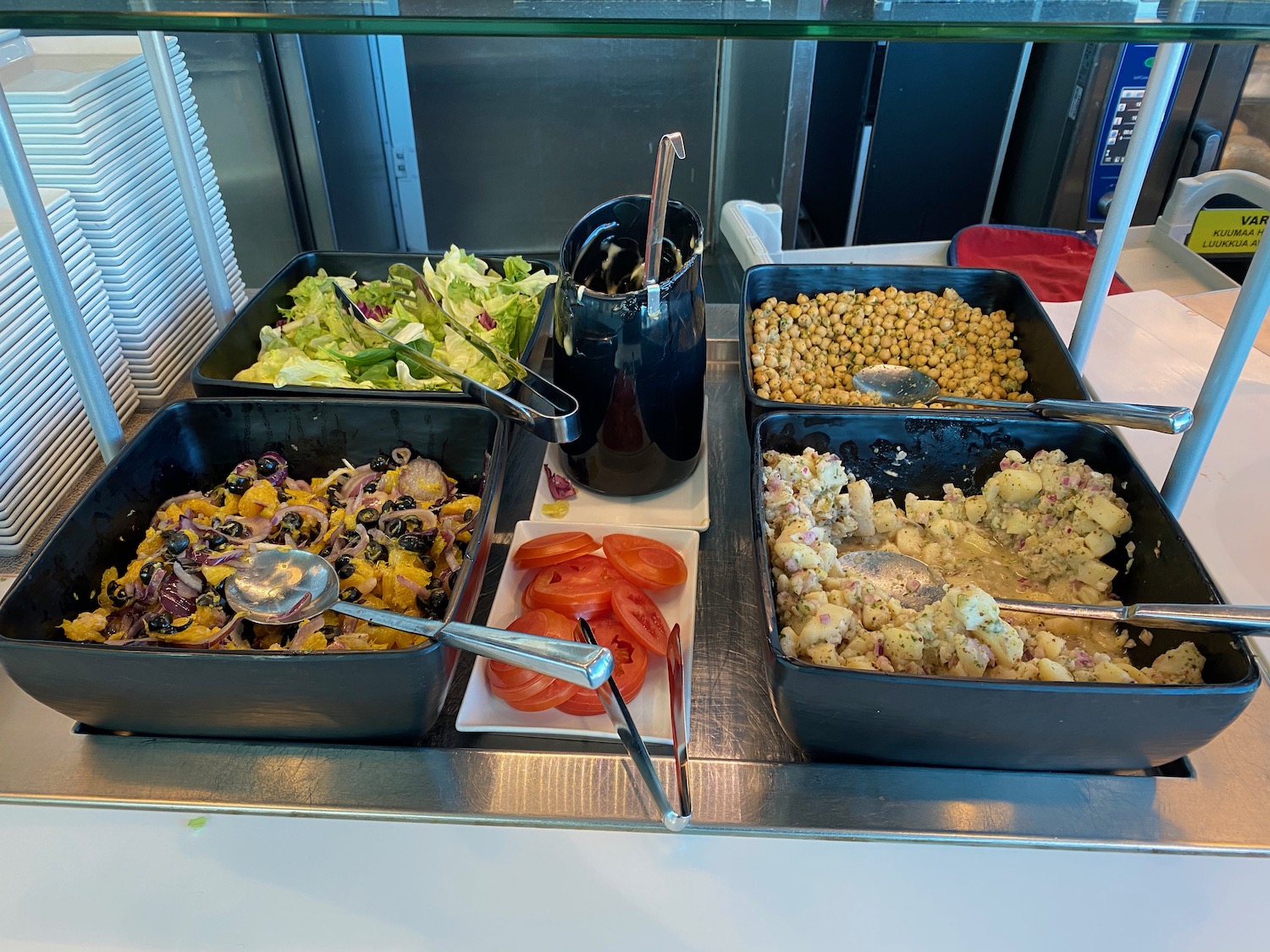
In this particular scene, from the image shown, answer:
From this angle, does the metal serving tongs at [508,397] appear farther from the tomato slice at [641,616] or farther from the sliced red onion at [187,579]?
the sliced red onion at [187,579]

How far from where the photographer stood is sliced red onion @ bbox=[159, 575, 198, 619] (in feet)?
2.72

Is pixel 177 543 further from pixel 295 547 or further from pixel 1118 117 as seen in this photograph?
pixel 1118 117

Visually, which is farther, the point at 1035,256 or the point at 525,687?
the point at 1035,256

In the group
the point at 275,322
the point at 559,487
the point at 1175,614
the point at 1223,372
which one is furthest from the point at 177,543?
the point at 1223,372

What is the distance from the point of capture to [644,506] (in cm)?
110

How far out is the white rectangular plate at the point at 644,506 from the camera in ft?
3.51

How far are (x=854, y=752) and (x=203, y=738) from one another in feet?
2.07

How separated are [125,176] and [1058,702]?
1265 mm

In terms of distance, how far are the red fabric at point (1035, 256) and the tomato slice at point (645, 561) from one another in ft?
3.61

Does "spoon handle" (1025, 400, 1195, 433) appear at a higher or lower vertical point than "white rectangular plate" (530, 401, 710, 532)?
higher

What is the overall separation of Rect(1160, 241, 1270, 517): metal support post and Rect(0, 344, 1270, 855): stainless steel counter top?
0.24 metres

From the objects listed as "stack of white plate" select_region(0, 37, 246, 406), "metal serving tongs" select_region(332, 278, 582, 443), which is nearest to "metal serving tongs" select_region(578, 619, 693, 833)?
"metal serving tongs" select_region(332, 278, 582, 443)

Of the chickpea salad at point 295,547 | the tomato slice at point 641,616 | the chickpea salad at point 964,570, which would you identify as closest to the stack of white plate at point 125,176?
the chickpea salad at point 295,547

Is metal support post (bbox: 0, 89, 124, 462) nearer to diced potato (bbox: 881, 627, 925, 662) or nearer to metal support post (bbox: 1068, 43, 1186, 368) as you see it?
diced potato (bbox: 881, 627, 925, 662)
